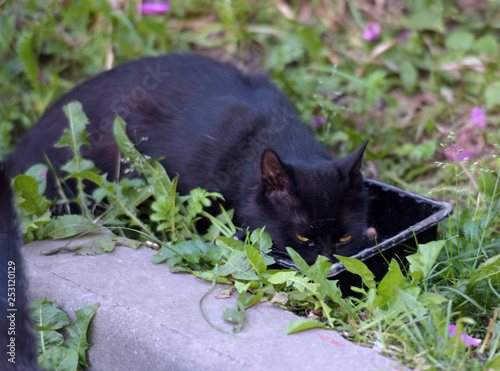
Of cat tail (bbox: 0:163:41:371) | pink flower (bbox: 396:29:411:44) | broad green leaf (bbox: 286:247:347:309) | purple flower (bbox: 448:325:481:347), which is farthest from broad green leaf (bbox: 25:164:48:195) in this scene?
pink flower (bbox: 396:29:411:44)

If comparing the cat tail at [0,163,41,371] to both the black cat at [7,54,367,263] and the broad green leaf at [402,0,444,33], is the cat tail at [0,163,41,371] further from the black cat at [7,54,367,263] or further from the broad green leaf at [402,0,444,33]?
the broad green leaf at [402,0,444,33]

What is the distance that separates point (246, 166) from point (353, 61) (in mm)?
1683

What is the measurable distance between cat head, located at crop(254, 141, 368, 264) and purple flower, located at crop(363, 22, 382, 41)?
1.84 metres

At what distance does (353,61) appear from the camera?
3910 millimetres

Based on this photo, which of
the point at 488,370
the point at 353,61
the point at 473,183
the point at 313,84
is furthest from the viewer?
the point at 353,61

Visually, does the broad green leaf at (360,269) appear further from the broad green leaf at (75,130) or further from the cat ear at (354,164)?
the broad green leaf at (75,130)

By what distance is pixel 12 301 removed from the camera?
1.88 meters

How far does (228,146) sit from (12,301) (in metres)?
1.09

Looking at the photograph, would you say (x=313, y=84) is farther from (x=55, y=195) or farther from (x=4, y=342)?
(x=4, y=342)

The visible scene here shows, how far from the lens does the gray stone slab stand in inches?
68.2

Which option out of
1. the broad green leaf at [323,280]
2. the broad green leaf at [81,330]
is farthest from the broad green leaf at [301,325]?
the broad green leaf at [81,330]

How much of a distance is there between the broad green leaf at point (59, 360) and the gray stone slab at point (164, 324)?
101 mm

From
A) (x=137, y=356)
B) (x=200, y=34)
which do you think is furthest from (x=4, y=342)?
(x=200, y=34)

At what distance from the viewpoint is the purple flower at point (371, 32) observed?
156 inches
